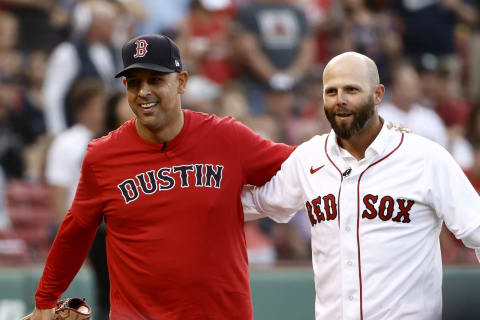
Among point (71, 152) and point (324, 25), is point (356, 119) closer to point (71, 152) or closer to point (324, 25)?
point (71, 152)

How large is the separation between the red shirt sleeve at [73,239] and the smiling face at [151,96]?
43 cm

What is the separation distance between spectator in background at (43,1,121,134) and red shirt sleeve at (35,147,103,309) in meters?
4.40

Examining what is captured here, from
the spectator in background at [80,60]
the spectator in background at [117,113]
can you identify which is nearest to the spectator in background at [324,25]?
the spectator in background at [80,60]

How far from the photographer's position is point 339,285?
4.42 meters

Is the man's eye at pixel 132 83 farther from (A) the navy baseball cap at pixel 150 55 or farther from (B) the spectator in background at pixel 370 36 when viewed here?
(B) the spectator in background at pixel 370 36

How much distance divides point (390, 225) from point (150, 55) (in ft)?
4.84

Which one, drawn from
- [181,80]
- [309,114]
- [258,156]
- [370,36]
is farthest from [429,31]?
[181,80]

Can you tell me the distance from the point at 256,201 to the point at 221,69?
17.2 ft

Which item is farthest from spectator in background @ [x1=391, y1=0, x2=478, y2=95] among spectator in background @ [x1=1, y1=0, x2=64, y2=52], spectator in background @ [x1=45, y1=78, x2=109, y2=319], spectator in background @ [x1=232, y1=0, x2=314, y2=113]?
spectator in background @ [x1=45, y1=78, x2=109, y2=319]

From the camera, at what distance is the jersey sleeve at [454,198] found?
4.28 metres

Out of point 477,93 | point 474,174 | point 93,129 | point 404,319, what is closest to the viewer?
point 404,319

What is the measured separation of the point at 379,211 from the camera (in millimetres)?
4367

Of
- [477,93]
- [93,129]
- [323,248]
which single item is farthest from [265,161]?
[477,93]

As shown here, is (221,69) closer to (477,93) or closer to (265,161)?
(477,93)
